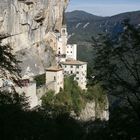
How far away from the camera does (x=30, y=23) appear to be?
5125cm

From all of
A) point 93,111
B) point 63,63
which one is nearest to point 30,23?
point 63,63

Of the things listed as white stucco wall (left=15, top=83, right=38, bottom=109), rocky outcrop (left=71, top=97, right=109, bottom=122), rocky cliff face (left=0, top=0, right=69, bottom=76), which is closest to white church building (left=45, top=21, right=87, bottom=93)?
rocky cliff face (left=0, top=0, right=69, bottom=76)

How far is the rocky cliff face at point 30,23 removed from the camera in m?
47.2

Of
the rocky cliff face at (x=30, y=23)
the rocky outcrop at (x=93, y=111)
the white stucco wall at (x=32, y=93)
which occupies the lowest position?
the rocky outcrop at (x=93, y=111)

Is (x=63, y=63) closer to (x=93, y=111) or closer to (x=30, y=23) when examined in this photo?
(x=30, y=23)

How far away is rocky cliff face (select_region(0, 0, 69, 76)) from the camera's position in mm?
47250

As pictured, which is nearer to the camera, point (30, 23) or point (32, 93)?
point (32, 93)

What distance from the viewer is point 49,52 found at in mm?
54000

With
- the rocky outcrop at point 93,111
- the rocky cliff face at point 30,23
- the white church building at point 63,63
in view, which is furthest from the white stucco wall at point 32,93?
the rocky cliff face at point 30,23

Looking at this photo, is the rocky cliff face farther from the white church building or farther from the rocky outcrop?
the rocky outcrop

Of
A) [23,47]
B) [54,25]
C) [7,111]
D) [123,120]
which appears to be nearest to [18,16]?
[23,47]

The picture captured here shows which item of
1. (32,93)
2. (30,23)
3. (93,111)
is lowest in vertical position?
(93,111)

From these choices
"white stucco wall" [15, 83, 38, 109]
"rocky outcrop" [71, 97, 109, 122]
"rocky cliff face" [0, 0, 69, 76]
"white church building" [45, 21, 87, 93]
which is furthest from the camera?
"white church building" [45, 21, 87, 93]

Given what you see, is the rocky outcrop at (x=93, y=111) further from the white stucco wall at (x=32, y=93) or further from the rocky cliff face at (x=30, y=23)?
the white stucco wall at (x=32, y=93)
